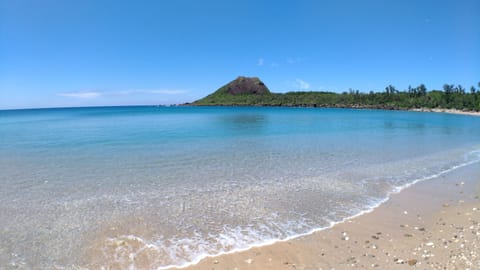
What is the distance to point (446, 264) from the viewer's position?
14.8 ft

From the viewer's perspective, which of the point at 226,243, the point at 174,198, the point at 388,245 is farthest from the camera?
the point at 174,198

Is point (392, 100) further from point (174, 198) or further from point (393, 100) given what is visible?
point (174, 198)

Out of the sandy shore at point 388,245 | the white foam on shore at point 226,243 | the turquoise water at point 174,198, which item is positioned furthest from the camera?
the turquoise water at point 174,198

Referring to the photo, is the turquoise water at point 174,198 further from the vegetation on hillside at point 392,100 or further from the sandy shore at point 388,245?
the vegetation on hillside at point 392,100

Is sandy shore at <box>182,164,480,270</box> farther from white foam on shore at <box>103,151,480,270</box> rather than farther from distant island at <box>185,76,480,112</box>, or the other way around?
distant island at <box>185,76,480,112</box>

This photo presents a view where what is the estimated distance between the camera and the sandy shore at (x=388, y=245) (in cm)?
475

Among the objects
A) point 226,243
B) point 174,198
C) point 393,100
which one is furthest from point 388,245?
point 393,100

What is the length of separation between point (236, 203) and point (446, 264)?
16.5 feet

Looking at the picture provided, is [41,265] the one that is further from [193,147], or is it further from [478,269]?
Answer: [193,147]

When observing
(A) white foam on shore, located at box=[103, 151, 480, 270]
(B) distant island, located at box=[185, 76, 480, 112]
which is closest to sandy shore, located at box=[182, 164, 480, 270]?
(A) white foam on shore, located at box=[103, 151, 480, 270]

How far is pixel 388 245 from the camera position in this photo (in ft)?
17.6

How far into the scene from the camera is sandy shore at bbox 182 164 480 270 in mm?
4746

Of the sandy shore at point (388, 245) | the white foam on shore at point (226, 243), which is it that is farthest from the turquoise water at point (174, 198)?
the sandy shore at point (388, 245)

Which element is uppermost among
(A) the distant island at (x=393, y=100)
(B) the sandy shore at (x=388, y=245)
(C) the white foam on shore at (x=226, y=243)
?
(A) the distant island at (x=393, y=100)
